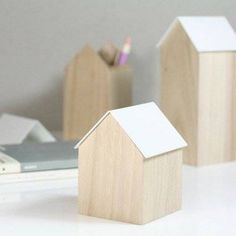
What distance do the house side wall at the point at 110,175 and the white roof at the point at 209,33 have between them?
0.35 m

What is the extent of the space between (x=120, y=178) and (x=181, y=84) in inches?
14.9

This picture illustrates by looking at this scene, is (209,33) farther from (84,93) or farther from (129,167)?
(129,167)

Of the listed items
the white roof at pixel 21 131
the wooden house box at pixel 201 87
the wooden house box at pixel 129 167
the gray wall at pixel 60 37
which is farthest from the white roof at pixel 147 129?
the gray wall at pixel 60 37

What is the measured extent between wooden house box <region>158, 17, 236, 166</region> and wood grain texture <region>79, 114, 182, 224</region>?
290 millimetres

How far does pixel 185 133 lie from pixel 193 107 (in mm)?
47

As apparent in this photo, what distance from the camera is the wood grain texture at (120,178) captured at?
0.72 metres

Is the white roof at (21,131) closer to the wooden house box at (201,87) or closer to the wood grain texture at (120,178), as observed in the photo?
the wooden house box at (201,87)

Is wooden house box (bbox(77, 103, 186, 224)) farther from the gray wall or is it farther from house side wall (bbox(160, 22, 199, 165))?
the gray wall

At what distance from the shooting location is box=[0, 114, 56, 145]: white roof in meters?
1.13

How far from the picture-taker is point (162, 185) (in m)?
0.75

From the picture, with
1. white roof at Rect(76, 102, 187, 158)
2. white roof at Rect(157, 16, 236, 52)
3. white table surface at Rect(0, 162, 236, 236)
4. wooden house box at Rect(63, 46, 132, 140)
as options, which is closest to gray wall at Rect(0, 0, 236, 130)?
wooden house box at Rect(63, 46, 132, 140)

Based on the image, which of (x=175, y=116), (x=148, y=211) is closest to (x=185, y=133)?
(x=175, y=116)

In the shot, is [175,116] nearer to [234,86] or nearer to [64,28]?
[234,86]

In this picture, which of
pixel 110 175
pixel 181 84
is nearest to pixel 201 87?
pixel 181 84
